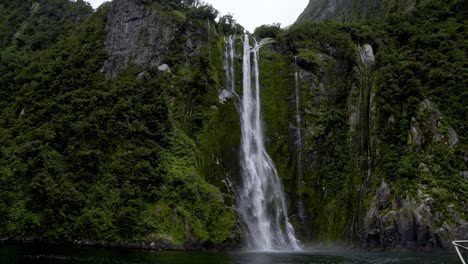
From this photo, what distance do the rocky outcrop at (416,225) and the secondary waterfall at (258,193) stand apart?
8.08 m

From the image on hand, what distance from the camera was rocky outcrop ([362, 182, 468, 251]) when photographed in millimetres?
35500

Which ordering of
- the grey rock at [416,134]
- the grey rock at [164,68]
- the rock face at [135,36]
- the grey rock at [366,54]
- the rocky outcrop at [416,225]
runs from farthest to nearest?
the grey rock at [366,54]
the rock face at [135,36]
the grey rock at [164,68]
the grey rock at [416,134]
the rocky outcrop at [416,225]

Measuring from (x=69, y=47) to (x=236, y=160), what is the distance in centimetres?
2700

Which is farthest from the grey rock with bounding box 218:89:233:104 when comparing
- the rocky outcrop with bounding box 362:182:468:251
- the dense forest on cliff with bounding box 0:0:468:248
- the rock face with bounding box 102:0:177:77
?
the rocky outcrop with bounding box 362:182:468:251

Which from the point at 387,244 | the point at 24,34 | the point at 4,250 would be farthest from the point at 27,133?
the point at 387,244

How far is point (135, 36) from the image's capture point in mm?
52812

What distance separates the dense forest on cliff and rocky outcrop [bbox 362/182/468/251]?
0.35 ft

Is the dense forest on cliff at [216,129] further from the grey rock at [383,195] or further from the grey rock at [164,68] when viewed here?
the grey rock at [164,68]

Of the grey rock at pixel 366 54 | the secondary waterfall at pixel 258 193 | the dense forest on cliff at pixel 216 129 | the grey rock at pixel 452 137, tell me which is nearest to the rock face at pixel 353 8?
the dense forest on cliff at pixel 216 129

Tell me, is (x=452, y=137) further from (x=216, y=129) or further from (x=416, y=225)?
(x=216, y=129)

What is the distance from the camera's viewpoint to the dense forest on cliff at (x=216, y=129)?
37.3 meters

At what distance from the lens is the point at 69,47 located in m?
55.5

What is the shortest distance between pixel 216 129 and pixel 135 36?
53.1ft

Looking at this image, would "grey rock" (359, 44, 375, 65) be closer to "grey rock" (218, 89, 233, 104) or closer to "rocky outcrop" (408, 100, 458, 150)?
"rocky outcrop" (408, 100, 458, 150)
